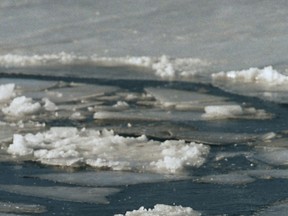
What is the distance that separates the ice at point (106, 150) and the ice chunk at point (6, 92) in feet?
4.82

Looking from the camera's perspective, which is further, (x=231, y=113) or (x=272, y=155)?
(x=231, y=113)

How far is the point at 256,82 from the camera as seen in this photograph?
912 centimetres

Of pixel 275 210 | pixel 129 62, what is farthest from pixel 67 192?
pixel 129 62

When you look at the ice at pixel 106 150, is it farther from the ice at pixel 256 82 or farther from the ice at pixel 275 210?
the ice at pixel 256 82

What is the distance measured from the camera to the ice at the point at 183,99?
8.27m

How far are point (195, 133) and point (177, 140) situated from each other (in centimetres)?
27

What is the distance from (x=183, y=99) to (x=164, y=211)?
322 centimetres

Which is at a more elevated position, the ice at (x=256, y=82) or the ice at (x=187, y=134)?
the ice at (x=256, y=82)

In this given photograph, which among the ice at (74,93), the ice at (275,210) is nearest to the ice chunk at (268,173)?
the ice at (275,210)

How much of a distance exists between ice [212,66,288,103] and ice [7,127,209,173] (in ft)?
6.04

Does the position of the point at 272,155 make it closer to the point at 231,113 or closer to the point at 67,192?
the point at 231,113

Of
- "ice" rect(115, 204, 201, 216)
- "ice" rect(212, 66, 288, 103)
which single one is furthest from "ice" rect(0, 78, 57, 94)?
"ice" rect(115, 204, 201, 216)

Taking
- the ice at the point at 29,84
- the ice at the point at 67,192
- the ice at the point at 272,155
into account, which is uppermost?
the ice at the point at 29,84

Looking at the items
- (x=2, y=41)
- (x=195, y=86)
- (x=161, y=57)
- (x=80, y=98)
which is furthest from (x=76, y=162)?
(x=2, y=41)
